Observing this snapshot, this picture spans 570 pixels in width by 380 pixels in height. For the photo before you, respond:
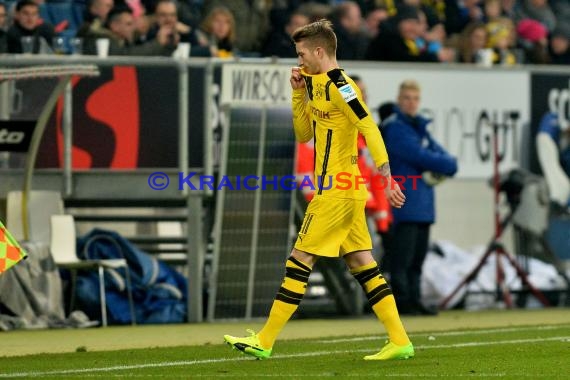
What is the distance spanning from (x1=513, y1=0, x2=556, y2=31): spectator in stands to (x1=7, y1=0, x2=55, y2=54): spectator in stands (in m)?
8.73

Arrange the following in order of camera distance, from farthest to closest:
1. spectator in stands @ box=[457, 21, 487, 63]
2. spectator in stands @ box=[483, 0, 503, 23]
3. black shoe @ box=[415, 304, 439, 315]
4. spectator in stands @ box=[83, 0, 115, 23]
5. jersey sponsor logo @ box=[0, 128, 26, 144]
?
1. spectator in stands @ box=[483, 0, 503, 23]
2. spectator in stands @ box=[457, 21, 487, 63]
3. spectator in stands @ box=[83, 0, 115, 23]
4. black shoe @ box=[415, 304, 439, 315]
5. jersey sponsor logo @ box=[0, 128, 26, 144]

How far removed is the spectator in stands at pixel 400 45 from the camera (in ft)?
59.3

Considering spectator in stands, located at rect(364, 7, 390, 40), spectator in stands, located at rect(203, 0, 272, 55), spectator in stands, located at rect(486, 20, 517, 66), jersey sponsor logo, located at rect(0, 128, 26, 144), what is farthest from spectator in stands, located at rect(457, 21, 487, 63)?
jersey sponsor logo, located at rect(0, 128, 26, 144)

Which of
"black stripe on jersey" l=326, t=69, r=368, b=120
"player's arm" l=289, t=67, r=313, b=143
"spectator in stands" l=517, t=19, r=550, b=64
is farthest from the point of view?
"spectator in stands" l=517, t=19, r=550, b=64

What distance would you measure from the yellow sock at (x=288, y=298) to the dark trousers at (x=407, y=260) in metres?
5.91

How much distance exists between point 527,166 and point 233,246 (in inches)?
159

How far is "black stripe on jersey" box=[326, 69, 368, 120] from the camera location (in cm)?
1024

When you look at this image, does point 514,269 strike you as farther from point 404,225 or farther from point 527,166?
point 404,225

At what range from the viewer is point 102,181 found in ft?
52.5

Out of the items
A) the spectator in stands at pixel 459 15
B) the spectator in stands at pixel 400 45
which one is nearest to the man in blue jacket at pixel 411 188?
the spectator in stands at pixel 400 45

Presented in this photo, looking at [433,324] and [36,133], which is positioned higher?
[36,133]

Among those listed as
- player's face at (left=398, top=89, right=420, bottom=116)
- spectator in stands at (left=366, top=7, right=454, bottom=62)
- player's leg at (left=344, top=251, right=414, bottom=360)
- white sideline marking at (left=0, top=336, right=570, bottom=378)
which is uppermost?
spectator in stands at (left=366, top=7, right=454, bottom=62)

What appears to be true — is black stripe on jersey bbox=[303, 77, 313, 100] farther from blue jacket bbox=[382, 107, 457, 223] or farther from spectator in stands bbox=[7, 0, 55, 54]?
spectator in stands bbox=[7, 0, 55, 54]

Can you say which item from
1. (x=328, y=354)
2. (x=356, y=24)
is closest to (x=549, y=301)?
(x=356, y=24)
